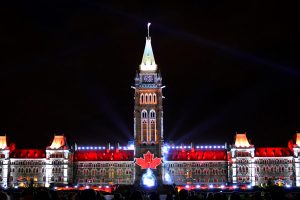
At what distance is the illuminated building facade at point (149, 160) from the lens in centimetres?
12438

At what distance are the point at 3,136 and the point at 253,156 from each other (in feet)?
210

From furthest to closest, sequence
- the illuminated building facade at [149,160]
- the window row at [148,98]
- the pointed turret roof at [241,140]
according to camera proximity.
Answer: the pointed turret roof at [241,140] < the window row at [148,98] < the illuminated building facade at [149,160]

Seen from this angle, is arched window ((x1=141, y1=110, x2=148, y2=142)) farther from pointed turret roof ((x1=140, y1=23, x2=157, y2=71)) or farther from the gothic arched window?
pointed turret roof ((x1=140, y1=23, x2=157, y2=71))

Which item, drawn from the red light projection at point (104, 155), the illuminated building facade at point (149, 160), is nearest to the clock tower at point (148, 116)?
the illuminated building facade at point (149, 160)

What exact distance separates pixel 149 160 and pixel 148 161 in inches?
13.0

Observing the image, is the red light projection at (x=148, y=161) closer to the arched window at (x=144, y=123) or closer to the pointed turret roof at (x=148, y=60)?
the arched window at (x=144, y=123)

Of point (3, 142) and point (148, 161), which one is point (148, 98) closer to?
point (148, 161)

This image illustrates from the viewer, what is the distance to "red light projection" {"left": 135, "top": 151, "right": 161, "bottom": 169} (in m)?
123

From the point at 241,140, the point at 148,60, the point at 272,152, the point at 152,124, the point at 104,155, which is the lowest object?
the point at 104,155

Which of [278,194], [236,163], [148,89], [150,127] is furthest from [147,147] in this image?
[278,194]

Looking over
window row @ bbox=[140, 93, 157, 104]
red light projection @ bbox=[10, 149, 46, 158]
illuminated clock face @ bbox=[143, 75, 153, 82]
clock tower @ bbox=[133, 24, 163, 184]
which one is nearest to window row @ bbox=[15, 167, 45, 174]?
red light projection @ bbox=[10, 149, 46, 158]

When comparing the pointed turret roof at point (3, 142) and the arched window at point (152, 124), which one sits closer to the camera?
the arched window at point (152, 124)

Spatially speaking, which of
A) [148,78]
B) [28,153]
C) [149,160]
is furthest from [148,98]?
[28,153]

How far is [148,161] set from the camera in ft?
403
